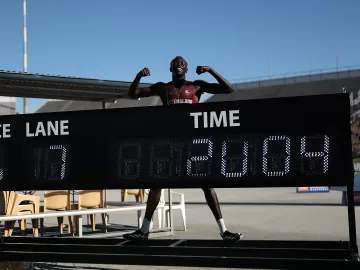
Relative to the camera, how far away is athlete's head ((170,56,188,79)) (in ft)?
19.6

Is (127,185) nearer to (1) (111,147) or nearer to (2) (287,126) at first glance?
(1) (111,147)

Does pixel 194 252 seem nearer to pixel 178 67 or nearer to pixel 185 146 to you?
pixel 185 146

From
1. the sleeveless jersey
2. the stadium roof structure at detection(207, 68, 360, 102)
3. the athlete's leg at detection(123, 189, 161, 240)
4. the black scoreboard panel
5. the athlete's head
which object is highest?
the stadium roof structure at detection(207, 68, 360, 102)

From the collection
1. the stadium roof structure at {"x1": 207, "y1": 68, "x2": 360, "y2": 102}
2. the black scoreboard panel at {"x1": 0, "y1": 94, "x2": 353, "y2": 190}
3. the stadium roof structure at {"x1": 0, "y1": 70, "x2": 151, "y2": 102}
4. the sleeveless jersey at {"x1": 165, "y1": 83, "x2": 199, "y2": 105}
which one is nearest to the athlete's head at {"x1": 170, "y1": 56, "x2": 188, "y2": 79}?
the sleeveless jersey at {"x1": 165, "y1": 83, "x2": 199, "y2": 105}

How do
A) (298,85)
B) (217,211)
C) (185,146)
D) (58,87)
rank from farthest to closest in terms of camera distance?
(298,85) → (58,87) → (217,211) → (185,146)

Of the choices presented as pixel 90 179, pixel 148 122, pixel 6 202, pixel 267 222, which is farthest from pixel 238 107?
pixel 267 222

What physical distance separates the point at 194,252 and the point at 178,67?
→ 7.01 ft

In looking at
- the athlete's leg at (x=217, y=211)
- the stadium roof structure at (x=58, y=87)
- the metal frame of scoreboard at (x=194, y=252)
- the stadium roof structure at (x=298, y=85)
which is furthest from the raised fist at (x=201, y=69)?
the stadium roof structure at (x=298, y=85)

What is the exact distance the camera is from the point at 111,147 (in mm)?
5516

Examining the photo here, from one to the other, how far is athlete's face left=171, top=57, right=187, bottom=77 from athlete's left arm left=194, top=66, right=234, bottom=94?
0.69ft

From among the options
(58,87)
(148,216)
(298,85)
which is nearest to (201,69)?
(148,216)

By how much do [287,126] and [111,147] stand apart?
1.88 m

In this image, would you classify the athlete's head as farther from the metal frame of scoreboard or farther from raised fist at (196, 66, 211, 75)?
the metal frame of scoreboard

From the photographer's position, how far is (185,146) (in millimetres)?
5297
